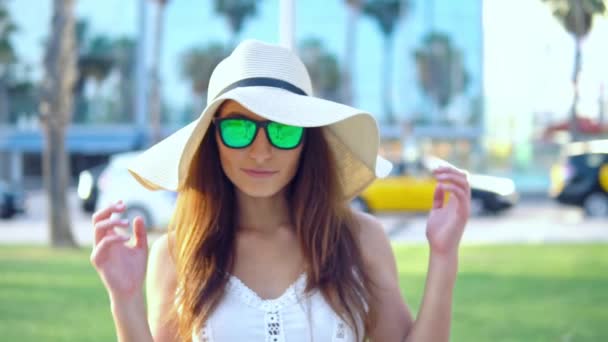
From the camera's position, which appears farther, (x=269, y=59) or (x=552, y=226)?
(x=552, y=226)

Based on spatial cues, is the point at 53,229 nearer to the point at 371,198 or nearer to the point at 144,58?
the point at 371,198

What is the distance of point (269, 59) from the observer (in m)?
2.16

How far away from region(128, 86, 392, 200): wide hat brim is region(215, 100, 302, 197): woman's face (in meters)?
0.06

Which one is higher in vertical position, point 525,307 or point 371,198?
point 525,307

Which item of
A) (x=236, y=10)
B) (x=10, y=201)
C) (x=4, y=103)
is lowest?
(x=4, y=103)

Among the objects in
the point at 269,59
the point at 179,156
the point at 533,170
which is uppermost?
the point at 269,59

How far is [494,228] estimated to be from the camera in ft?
57.2

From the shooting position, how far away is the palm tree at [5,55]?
3891 centimetres

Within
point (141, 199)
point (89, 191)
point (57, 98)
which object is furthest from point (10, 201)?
point (57, 98)

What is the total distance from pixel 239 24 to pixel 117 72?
691cm

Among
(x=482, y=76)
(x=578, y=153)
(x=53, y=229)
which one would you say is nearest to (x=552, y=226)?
(x=578, y=153)

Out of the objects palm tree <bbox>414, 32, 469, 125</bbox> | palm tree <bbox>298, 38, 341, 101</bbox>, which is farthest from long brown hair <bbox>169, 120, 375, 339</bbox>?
palm tree <bbox>298, 38, 341, 101</bbox>

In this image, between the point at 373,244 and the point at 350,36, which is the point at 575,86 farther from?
the point at 373,244

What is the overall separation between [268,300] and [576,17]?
30.7m
